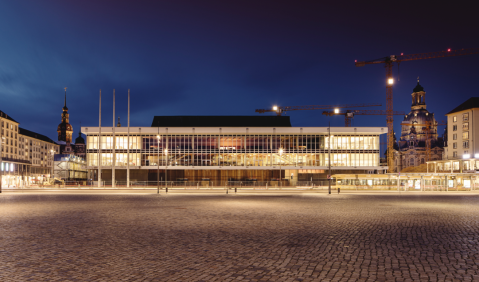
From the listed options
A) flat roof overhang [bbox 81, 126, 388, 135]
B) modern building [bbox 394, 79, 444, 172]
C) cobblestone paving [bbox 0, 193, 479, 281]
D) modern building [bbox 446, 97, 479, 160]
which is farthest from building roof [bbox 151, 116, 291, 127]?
modern building [bbox 394, 79, 444, 172]

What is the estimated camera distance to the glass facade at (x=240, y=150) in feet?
250

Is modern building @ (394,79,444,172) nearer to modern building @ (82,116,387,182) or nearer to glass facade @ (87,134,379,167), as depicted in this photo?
glass facade @ (87,134,379,167)

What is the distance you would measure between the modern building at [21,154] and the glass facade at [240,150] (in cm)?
2651

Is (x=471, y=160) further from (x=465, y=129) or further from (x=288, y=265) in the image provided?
(x=288, y=265)

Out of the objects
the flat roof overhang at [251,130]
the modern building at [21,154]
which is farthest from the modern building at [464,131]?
the modern building at [21,154]

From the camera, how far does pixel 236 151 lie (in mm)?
77312

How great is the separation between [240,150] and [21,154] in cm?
9971

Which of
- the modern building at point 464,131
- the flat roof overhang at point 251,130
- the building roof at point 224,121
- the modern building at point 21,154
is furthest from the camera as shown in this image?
the modern building at point 464,131

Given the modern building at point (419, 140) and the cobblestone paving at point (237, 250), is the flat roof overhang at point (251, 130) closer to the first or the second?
the cobblestone paving at point (237, 250)

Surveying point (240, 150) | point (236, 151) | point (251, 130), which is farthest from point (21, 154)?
point (251, 130)

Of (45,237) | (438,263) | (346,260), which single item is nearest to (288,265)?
(346,260)

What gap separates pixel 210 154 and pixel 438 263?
69.9 meters

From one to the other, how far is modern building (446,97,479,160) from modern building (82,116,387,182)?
39.0 meters

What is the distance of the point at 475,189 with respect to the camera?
52.8 metres
